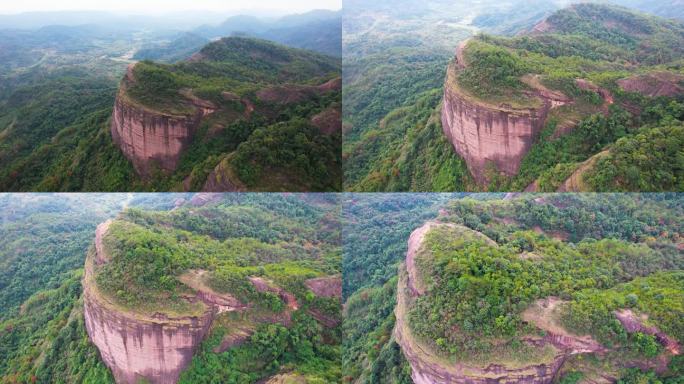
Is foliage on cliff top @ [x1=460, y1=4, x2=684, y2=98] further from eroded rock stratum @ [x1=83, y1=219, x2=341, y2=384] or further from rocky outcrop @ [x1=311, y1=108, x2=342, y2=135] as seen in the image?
eroded rock stratum @ [x1=83, y1=219, x2=341, y2=384]

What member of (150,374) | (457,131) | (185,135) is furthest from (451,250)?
(150,374)

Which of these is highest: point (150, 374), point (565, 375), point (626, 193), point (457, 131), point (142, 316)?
point (457, 131)

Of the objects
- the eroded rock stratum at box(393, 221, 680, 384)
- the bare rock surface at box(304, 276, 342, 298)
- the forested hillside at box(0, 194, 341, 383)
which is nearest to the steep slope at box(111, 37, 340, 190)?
the forested hillside at box(0, 194, 341, 383)

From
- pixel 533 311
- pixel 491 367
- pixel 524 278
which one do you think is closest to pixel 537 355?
pixel 533 311

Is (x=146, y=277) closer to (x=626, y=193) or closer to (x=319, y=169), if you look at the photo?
(x=319, y=169)

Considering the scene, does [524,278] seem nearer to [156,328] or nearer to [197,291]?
[197,291]

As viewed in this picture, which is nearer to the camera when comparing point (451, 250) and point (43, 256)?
point (451, 250)

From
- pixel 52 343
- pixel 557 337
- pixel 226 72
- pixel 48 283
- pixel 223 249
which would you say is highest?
pixel 226 72
